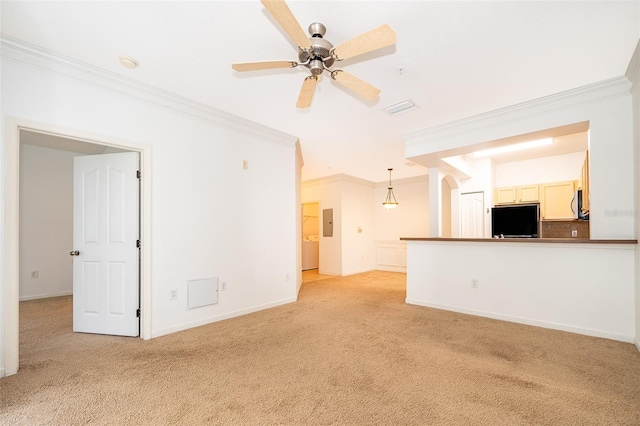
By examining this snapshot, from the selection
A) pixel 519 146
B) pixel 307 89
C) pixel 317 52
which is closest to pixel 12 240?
pixel 307 89

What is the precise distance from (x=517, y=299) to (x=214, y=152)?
4399mm

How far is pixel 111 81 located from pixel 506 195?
6983 mm

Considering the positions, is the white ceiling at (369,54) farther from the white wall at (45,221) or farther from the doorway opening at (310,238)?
the doorway opening at (310,238)

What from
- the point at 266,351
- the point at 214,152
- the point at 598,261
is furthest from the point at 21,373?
the point at 598,261

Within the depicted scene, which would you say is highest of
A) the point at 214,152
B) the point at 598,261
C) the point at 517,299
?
the point at 214,152

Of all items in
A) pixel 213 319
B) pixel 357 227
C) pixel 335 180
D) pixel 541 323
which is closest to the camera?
pixel 541 323

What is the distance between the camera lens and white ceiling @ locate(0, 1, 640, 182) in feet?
6.52

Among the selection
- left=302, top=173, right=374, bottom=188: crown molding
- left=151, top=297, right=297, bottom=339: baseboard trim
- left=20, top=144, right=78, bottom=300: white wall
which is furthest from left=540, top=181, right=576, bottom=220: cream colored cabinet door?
left=20, top=144, right=78, bottom=300: white wall

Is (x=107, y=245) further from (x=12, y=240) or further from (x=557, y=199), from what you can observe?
(x=557, y=199)

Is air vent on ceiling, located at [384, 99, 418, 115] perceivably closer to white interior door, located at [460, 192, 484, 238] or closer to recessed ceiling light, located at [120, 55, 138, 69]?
recessed ceiling light, located at [120, 55, 138, 69]

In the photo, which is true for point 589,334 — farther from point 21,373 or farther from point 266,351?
point 21,373

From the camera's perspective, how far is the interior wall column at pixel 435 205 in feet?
15.4

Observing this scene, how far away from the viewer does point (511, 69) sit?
8.89 ft

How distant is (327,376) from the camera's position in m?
2.23
